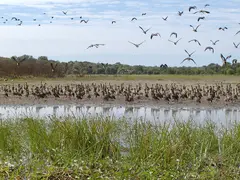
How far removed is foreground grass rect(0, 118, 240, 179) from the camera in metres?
7.67

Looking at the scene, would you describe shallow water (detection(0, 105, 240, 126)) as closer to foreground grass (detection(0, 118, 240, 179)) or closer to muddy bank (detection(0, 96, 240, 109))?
muddy bank (detection(0, 96, 240, 109))

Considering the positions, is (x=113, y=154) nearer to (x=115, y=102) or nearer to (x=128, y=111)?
(x=128, y=111)

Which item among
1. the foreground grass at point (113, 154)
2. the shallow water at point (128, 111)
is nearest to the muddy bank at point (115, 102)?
the shallow water at point (128, 111)

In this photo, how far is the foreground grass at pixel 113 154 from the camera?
7672 millimetres

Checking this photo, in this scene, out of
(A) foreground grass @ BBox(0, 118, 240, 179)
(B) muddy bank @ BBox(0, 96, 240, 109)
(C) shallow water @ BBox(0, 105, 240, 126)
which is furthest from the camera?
(B) muddy bank @ BBox(0, 96, 240, 109)

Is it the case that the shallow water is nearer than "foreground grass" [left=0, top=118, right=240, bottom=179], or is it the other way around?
"foreground grass" [left=0, top=118, right=240, bottom=179]

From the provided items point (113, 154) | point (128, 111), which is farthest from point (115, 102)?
point (113, 154)

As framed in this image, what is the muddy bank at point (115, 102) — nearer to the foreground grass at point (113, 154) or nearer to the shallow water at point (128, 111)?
the shallow water at point (128, 111)

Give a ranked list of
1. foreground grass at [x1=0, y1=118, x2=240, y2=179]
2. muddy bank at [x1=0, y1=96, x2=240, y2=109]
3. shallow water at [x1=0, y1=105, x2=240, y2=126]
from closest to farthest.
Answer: foreground grass at [x1=0, y1=118, x2=240, y2=179]
shallow water at [x1=0, y1=105, x2=240, y2=126]
muddy bank at [x1=0, y1=96, x2=240, y2=109]

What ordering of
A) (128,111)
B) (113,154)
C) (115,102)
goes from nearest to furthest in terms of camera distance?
(113,154)
(128,111)
(115,102)

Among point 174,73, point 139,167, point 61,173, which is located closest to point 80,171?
point 61,173

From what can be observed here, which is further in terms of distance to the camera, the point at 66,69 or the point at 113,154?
the point at 66,69

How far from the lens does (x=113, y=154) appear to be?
28.9ft

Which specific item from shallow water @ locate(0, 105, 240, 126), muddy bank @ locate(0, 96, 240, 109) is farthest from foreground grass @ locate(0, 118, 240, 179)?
muddy bank @ locate(0, 96, 240, 109)
